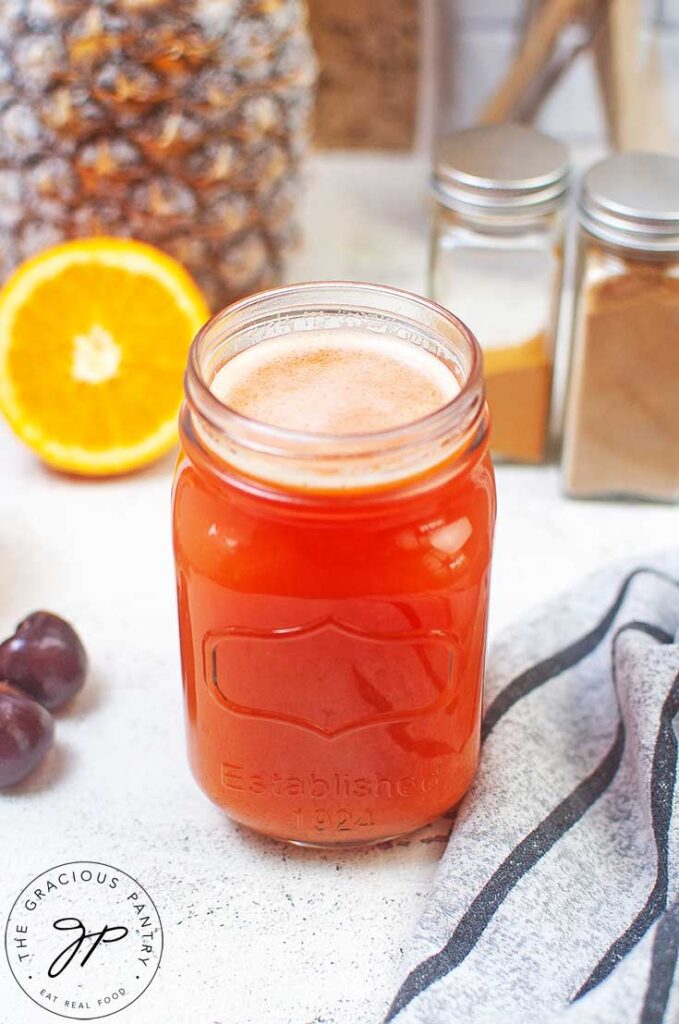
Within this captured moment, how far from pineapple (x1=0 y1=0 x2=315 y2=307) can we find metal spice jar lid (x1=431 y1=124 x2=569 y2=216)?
0.18 m

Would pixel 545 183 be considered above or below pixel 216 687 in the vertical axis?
above

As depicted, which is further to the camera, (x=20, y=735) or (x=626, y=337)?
(x=626, y=337)

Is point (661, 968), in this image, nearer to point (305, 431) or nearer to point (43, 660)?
point (305, 431)

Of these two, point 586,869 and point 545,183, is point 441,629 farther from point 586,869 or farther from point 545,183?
point 545,183

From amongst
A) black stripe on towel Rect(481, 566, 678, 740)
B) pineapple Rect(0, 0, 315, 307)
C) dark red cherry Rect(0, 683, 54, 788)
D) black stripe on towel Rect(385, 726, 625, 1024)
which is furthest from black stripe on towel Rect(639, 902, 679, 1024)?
pineapple Rect(0, 0, 315, 307)

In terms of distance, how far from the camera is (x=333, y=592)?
2.45 feet

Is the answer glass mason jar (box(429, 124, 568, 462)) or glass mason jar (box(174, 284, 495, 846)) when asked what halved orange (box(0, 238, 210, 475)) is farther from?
glass mason jar (box(174, 284, 495, 846))

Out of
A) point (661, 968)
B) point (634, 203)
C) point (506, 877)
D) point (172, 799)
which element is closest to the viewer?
point (661, 968)

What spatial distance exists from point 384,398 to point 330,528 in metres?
0.12

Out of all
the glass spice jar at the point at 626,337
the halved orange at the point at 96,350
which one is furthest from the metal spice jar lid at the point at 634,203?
the halved orange at the point at 96,350

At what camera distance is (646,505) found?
1234 mm

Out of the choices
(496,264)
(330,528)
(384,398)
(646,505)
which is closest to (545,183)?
(496,264)

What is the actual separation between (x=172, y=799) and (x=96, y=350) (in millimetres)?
458

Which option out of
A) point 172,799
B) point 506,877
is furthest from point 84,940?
point 506,877
